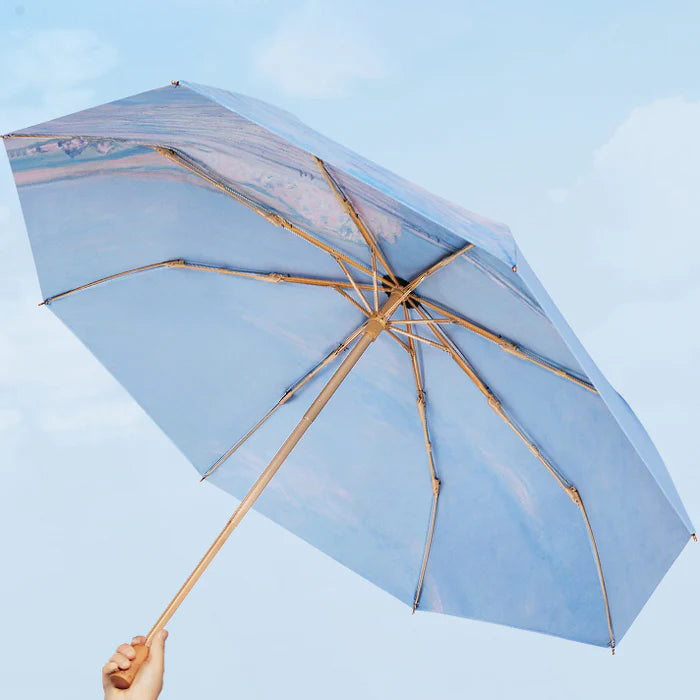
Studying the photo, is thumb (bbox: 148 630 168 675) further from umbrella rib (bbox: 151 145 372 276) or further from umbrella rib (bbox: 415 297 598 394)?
umbrella rib (bbox: 415 297 598 394)

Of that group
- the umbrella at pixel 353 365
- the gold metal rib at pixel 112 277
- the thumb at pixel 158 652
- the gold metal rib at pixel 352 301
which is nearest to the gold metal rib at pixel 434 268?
the umbrella at pixel 353 365

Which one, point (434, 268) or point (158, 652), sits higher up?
point (434, 268)

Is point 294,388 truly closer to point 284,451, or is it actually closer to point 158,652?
point 284,451

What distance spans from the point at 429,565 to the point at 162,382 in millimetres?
1878

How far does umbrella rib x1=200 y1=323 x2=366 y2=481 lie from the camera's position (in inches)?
176

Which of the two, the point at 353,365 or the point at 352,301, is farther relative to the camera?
the point at 352,301

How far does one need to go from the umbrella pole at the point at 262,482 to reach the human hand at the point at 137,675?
0.02m

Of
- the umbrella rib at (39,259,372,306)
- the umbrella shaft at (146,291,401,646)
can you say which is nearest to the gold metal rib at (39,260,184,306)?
the umbrella rib at (39,259,372,306)

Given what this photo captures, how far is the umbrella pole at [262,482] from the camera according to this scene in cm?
257

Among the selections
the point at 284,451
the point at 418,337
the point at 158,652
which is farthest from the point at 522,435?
the point at 158,652

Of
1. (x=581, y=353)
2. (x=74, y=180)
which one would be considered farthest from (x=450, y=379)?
(x=74, y=180)

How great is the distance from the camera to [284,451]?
379 cm

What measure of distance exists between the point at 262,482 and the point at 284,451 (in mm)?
204

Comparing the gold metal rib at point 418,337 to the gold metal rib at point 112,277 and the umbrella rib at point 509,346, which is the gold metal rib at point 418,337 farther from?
the gold metal rib at point 112,277
